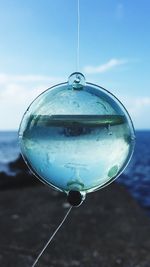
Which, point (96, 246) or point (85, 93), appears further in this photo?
point (96, 246)

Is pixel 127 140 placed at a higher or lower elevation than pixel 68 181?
higher

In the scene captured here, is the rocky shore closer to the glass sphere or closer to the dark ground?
the dark ground

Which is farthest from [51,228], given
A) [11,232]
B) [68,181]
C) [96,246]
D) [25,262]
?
[68,181]

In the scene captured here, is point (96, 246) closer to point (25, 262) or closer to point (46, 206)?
point (25, 262)

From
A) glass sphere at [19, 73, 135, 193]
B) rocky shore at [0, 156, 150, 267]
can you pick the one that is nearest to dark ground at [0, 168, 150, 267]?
rocky shore at [0, 156, 150, 267]

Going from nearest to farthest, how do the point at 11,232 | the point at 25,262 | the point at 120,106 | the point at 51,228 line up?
the point at 120,106 → the point at 25,262 → the point at 11,232 → the point at 51,228

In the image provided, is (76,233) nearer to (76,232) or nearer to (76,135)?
(76,232)
